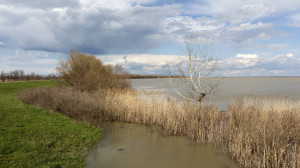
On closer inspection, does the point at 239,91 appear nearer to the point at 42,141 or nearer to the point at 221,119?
the point at 221,119

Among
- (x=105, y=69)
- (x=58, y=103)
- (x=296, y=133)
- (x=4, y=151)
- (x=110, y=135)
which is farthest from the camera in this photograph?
(x=105, y=69)

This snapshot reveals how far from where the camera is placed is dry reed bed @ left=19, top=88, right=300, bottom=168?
18.7 ft

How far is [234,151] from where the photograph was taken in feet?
19.8

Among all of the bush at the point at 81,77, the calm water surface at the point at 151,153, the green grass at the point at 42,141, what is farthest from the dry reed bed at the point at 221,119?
the bush at the point at 81,77

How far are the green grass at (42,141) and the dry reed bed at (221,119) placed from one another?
195 centimetres

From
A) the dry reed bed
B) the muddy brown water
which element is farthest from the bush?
the muddy brown water

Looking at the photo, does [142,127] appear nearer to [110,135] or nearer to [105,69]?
[110,135]

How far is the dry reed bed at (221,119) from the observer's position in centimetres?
569

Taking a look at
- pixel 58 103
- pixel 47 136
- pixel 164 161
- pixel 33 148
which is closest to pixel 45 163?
pixel 33 148

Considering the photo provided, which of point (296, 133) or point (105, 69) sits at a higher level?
point (105, 69)

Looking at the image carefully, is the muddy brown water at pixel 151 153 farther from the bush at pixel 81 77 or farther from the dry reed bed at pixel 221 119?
the bush at pixel 81 77

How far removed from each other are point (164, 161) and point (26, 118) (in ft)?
23.0

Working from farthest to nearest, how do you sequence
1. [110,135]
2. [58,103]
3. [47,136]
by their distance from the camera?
1. [58,103]
2. [110,135]
3. [47,136]

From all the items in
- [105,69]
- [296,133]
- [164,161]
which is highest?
[105,69]
